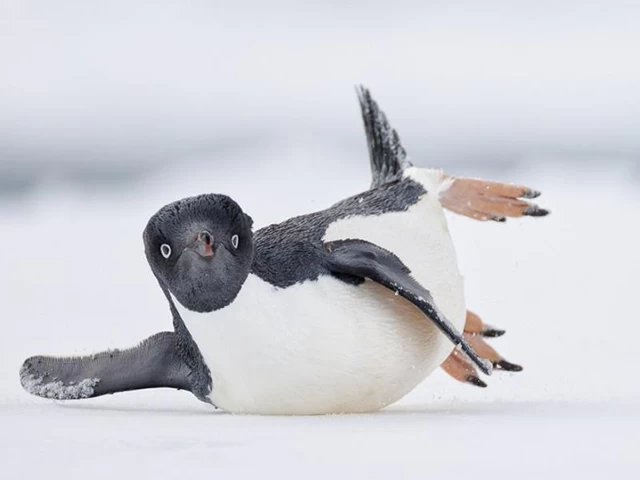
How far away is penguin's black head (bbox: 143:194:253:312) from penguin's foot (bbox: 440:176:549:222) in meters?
1.19

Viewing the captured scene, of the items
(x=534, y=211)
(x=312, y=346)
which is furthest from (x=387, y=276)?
(x=534, y=211)

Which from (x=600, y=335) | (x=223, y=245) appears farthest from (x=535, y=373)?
(x=223, y=245)

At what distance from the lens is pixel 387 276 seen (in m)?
2.99

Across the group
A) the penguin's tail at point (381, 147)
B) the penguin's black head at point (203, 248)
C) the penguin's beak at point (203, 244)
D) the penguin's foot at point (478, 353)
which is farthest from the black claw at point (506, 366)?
the penguin's beak at point (203, 244)

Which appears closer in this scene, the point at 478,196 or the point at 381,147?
the point at 478,196

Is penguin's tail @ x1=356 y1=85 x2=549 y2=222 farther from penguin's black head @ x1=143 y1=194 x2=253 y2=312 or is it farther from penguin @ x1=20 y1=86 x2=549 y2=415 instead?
penguin's black head @ x1=143 y1=194 x2=253 y2=312

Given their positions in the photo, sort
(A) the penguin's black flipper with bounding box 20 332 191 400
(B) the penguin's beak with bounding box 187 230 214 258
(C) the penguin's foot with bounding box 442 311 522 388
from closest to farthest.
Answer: (B) the penguin's beak with bounding box 187 230 214 258, (A) the penguin's black flipper with bounding box 20 332 191 400, (C) the penguin's foot with bounding box 442 311 522 388

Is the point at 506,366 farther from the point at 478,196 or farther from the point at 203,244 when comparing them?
the point at 203,244

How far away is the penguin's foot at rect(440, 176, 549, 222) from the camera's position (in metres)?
3.97

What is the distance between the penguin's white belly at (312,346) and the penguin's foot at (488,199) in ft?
2.85

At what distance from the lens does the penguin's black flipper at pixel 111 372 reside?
3.28m

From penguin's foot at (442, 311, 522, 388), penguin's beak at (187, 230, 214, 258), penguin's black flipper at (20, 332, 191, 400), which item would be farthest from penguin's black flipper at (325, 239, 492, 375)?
penguin's foot at (442, 311, 522, 388)

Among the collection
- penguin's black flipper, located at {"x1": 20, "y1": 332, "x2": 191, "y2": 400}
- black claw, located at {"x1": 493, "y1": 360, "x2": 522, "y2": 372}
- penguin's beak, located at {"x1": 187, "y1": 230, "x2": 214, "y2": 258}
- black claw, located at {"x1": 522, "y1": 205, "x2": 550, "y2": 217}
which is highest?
penguin's beak, located at {"x1": 187, "y1": 230, "x2": 214, "y2": 258}

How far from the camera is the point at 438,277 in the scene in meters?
3.44
